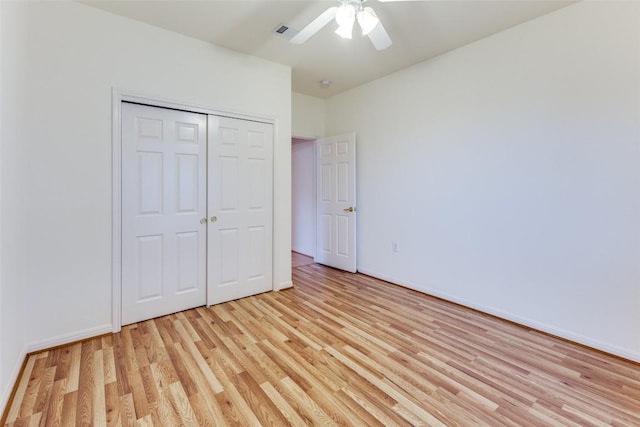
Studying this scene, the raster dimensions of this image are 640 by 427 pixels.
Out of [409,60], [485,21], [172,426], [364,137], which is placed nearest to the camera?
[172,426]

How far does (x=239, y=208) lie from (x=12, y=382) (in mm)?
2077

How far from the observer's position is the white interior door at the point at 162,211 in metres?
2.63

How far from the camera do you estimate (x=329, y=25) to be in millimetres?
2686

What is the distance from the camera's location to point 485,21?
2605mm

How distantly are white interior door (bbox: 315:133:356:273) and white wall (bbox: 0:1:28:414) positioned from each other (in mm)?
3339

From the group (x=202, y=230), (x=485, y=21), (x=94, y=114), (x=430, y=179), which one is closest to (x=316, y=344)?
(x=202, y=230)

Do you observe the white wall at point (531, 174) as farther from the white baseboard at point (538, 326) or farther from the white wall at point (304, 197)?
the white wall at point (304, 197)

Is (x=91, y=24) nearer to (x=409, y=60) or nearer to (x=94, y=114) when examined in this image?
(x=94, y=114)

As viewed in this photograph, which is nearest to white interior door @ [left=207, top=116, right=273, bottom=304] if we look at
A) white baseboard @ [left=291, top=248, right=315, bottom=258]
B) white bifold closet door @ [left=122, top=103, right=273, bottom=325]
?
white bifold closet door @ [left=122, top=103, right=273, bottom=325]

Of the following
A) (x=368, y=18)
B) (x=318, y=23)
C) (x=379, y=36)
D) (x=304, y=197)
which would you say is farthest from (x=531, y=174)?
(x=304, y=197)

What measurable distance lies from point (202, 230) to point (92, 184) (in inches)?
39.1

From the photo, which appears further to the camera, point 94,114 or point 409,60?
point 409,60

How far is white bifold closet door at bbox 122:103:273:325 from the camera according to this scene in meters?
2.66

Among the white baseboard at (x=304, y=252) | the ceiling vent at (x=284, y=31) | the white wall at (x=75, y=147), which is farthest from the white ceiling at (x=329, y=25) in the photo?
the white baseboard at (x=304, y=252)
